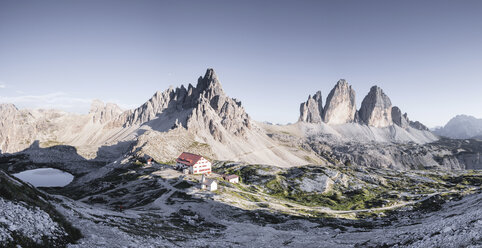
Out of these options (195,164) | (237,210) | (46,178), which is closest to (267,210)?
(237,210)

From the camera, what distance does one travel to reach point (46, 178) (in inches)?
5979

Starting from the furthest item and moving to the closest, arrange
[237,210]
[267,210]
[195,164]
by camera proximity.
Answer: [195,164]
[267,210]
[237,210]

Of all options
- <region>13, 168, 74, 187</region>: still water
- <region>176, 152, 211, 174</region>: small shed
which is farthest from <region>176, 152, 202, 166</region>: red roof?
<region>13, 168, 74, 187</region>: still water

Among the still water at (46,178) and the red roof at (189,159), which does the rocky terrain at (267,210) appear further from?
the still water at (46,178)

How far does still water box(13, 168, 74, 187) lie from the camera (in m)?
140

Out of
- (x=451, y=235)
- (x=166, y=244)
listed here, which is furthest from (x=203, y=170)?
(x=451, y=235)

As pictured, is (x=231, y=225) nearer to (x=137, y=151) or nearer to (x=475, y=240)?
(x=475, y=240)

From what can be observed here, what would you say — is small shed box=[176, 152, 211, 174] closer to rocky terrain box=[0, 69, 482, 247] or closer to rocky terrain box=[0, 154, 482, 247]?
rocky terrain box=[0, 154, 482, 247]

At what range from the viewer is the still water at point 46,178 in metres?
140

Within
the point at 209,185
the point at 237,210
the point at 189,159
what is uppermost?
the point at 189,159

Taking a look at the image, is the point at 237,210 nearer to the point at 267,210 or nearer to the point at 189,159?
the point at 267,210

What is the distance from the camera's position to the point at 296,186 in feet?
459

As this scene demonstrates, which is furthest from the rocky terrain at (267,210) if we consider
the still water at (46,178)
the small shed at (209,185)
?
the still water at (46,178)

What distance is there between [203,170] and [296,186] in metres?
57.6
